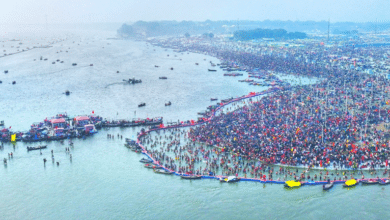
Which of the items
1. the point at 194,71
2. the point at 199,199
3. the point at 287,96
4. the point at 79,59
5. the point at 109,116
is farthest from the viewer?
the point at 79,59

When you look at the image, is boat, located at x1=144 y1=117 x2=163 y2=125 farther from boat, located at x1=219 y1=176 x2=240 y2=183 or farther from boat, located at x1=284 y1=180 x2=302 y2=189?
boat, located at x1=284 y1=180 x2=302 y2=189

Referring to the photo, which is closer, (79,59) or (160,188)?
(160,188)

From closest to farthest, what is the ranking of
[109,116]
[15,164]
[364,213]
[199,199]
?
[364,213], [199,199], [15,164], [109,116]

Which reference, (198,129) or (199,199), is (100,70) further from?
(199,199)

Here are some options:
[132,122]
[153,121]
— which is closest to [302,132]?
[153,121]

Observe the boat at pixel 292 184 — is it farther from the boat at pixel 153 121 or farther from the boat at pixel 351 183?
the boat at pixel 153 121

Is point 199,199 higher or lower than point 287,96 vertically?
lower

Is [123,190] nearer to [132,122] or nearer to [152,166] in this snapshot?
[152,166]

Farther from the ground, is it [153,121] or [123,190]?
[153,121]

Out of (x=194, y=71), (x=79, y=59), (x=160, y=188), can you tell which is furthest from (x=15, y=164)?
(x=79, y=59)

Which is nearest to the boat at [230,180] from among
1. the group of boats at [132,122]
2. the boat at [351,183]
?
the boat at [351,183]

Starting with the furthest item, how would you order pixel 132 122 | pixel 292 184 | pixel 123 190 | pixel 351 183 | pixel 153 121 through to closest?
pixel 153 121 → pixel 132 122 → pixel 123 190 → pixel 292 184 → pixel 351 183
